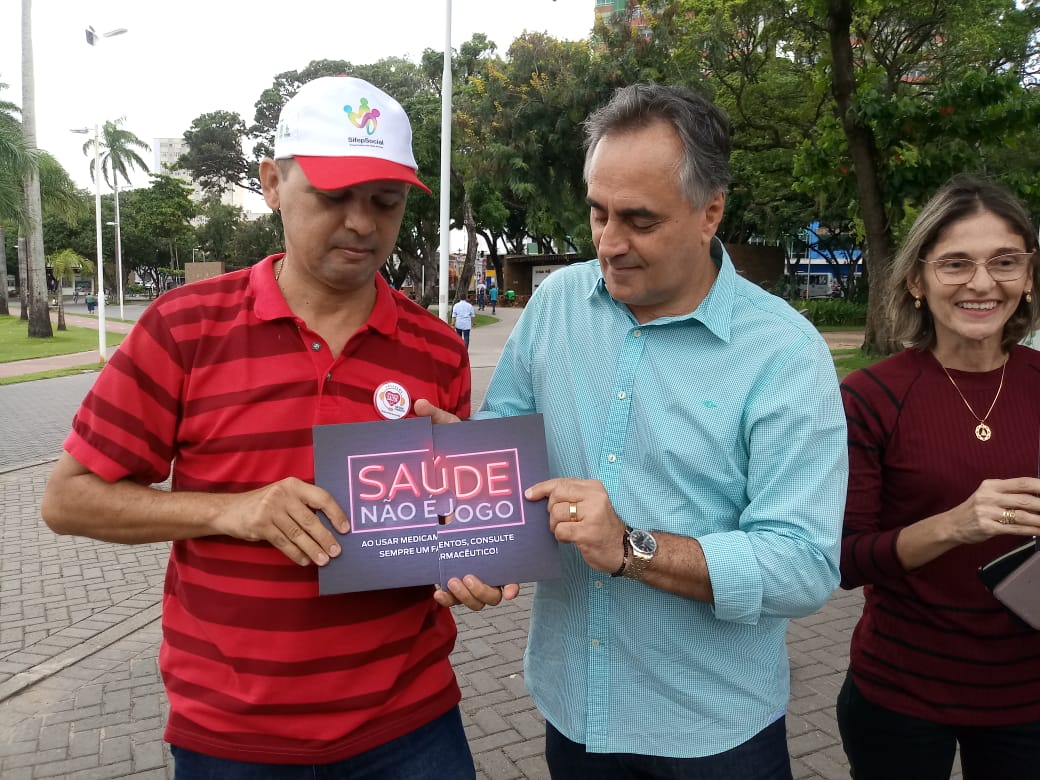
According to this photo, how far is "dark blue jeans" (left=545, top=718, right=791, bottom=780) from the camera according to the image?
177cm

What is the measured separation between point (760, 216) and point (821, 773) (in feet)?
106

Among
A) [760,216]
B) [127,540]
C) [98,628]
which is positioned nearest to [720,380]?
[127,540]

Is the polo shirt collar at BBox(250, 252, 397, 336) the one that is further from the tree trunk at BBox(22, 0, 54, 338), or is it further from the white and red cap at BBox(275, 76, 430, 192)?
the tree trunk at BBox(22, 0, 54, 338)

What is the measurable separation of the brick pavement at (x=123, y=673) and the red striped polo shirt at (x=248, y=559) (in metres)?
2.05

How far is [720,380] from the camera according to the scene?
1.76 metres

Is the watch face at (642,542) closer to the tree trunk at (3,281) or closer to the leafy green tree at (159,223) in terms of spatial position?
the tree trunk at (3,281)

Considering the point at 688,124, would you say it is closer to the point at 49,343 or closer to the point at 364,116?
the point at 364,116

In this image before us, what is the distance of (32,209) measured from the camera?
26500 millimetres

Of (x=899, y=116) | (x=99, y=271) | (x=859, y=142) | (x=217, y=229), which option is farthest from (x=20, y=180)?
(x=217, y=229)

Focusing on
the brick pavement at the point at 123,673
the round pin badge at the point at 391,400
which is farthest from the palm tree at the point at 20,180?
the round pin badge at the point at 391,400

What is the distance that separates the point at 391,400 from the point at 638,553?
65cm

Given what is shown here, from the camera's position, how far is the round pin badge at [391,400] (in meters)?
1.86

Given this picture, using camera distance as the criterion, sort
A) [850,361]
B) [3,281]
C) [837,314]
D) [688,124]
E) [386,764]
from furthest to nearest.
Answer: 1. [3,281]
2. [837,314]
3. [850,361]
4. [386,764]
5. [688,124]

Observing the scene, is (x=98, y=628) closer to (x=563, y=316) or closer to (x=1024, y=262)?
(x=563, y=316)
